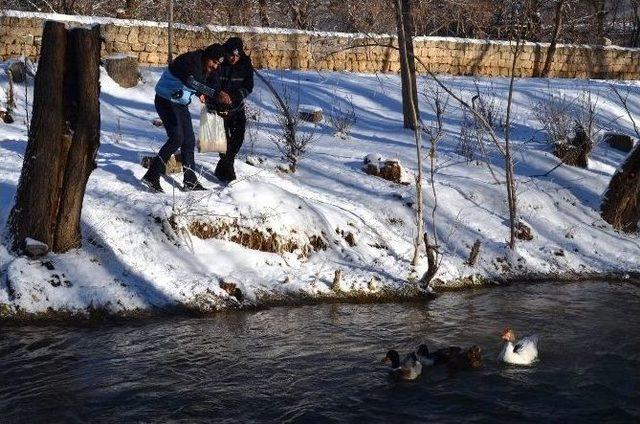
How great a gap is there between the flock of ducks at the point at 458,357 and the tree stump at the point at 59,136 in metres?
3.58

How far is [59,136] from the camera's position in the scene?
8289 millimetres

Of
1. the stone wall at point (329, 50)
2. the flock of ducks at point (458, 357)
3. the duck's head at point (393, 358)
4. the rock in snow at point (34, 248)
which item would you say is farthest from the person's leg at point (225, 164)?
the stone wall at point (329, 50)

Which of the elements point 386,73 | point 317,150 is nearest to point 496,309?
point 317,150

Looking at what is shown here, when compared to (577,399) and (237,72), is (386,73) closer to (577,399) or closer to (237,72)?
(237,72)

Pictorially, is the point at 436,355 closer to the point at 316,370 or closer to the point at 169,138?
the point at 316,370

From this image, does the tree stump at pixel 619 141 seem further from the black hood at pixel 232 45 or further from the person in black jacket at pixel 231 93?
the black hood at pixel 232 45

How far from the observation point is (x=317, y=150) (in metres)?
14.1

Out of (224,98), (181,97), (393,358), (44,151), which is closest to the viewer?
(393,358)

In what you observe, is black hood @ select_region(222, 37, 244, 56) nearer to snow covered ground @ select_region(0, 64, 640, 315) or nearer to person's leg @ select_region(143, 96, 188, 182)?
person's leg @ select_region(143, 96, 188, 182)

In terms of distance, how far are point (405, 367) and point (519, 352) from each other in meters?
1.06

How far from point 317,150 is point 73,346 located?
23.9 feet

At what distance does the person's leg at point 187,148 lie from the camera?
32.7 feet

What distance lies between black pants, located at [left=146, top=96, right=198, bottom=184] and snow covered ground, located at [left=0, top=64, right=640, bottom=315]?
29 centimetres

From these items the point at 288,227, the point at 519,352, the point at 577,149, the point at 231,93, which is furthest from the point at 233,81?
the point at 577,149
